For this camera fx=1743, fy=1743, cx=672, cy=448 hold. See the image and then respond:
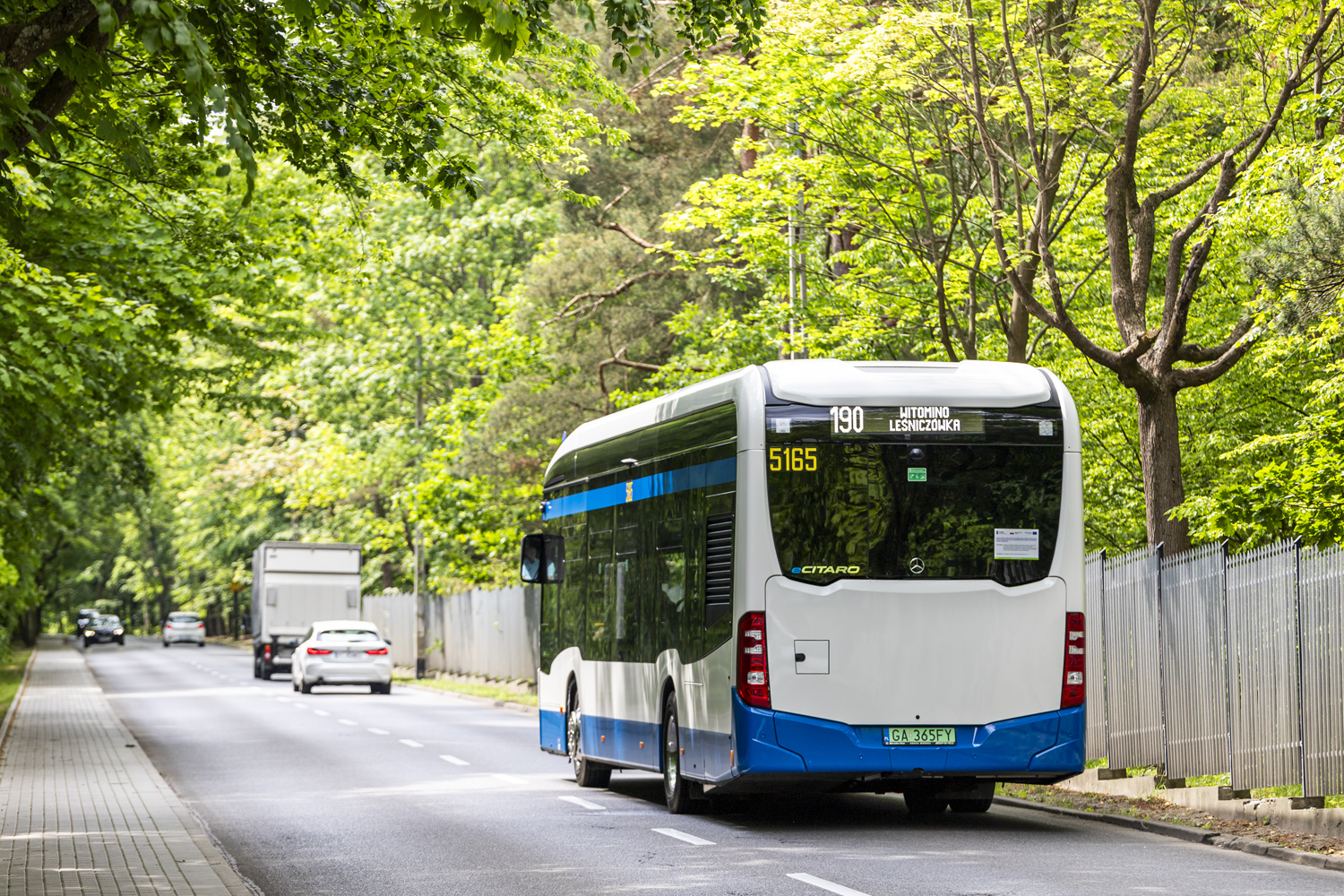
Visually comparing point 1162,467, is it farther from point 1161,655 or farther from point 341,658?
point 341,658

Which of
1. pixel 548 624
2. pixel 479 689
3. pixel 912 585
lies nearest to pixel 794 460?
pixel 912 585

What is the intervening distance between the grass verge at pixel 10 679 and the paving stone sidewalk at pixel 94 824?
8040 millimetres

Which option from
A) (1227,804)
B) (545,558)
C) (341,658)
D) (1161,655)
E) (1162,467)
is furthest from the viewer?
(341,658)

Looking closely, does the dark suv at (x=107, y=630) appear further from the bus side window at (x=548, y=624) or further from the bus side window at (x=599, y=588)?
the bus side window at (x=599, y=588)

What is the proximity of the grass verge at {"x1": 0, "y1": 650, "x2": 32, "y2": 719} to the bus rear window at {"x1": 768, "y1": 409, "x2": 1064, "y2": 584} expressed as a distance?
821 inches

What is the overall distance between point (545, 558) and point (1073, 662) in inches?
261

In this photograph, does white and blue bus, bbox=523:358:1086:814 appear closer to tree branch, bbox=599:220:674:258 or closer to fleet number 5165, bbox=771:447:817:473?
fleet number 5165, bbox=771:447:817:473

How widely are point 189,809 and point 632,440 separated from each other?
5067 mm

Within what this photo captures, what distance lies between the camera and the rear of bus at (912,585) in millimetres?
12453

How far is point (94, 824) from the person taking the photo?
1394cm

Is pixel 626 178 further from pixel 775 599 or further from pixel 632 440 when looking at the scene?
pixel 775 599

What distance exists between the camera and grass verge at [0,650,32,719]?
34316 mm

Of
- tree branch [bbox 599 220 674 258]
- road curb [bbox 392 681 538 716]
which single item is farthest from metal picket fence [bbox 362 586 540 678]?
tree branch [bbox 599 220 674 258]

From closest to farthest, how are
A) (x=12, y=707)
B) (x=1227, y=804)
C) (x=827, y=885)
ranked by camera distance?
(x=827, y=885), (x=1227, y=804), (x=12, y=707)
